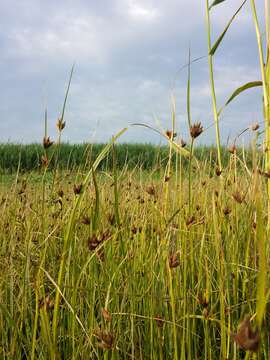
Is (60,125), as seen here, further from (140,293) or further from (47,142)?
(140,293)

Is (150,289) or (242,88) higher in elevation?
Answer: (242,88)

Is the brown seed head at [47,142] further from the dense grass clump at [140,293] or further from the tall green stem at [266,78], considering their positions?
the tall green stem at [266,78]

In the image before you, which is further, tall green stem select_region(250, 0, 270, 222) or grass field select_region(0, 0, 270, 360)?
tall green stem select_region(250, 0, 270, 222)

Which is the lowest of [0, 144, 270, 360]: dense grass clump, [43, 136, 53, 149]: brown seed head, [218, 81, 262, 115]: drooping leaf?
[0, 144, 270, 360]: dense grass clump

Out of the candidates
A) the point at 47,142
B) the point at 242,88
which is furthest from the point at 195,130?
the point at 242,88

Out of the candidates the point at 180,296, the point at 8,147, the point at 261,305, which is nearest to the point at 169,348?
the point at 180,296

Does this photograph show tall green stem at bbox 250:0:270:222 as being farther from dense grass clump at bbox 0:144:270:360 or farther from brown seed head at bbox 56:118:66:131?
brown seed head at bbox 56:118:66:131

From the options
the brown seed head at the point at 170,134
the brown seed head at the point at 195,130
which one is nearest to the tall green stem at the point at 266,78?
the brown seed head at the point at 170,134

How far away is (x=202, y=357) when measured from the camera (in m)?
1.48

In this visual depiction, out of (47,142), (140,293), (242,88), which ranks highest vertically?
(242,88)

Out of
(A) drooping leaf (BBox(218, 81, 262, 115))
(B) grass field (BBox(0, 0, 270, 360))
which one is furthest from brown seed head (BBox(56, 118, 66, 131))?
(A) drooping leaf (BBox(218, 81, 262, 115))

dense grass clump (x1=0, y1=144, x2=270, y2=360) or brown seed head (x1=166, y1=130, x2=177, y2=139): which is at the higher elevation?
brown seed head (x1=166, y1=130, x2=177, y2=139)

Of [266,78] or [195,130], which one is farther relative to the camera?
[266,78]

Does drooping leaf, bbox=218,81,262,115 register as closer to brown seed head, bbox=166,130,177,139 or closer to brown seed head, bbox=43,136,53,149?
brown seed head, bbox=166,130,177,139
